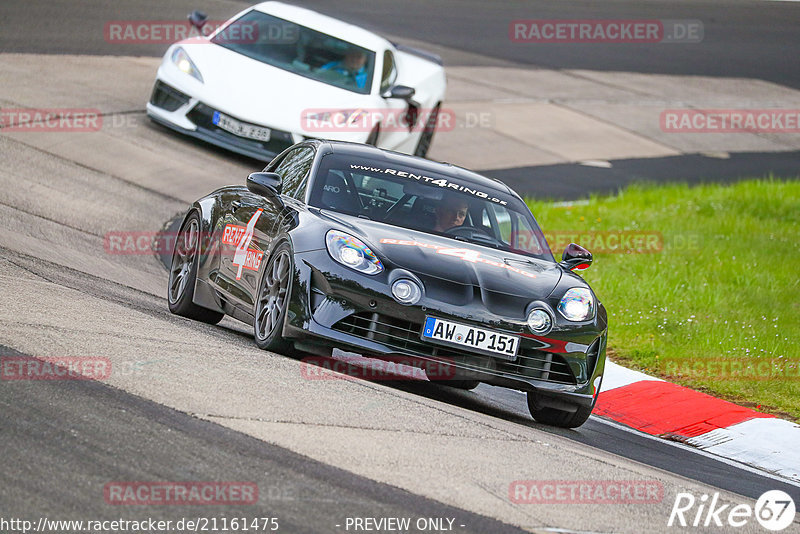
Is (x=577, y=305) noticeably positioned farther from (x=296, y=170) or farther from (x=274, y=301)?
(x=296, y=170)

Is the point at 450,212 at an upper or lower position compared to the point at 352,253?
upper

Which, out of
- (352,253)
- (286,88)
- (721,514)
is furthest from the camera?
(286,88)

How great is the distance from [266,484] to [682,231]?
11.5 m

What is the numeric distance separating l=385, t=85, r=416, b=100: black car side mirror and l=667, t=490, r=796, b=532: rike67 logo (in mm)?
10041

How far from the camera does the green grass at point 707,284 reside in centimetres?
1043

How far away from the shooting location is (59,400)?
5.63 metres

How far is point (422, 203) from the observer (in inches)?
333

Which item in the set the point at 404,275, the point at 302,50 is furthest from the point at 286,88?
the point at 404,275

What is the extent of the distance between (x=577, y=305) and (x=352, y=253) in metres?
1.38

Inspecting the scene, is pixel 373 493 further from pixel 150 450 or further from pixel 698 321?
pixel 698 321

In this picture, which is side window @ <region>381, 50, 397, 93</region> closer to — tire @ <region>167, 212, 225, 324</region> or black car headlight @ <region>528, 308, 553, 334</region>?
tire @ <region>167, 212, 225, 324</region>

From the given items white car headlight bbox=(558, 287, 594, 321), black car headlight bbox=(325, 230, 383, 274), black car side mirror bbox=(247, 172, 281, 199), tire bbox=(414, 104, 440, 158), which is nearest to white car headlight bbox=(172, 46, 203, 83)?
tire bbox=(414, 104, 440, 158)

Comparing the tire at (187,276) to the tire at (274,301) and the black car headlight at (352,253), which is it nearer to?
the tire at (274,301)

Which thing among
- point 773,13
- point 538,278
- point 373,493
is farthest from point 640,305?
point 773,13
